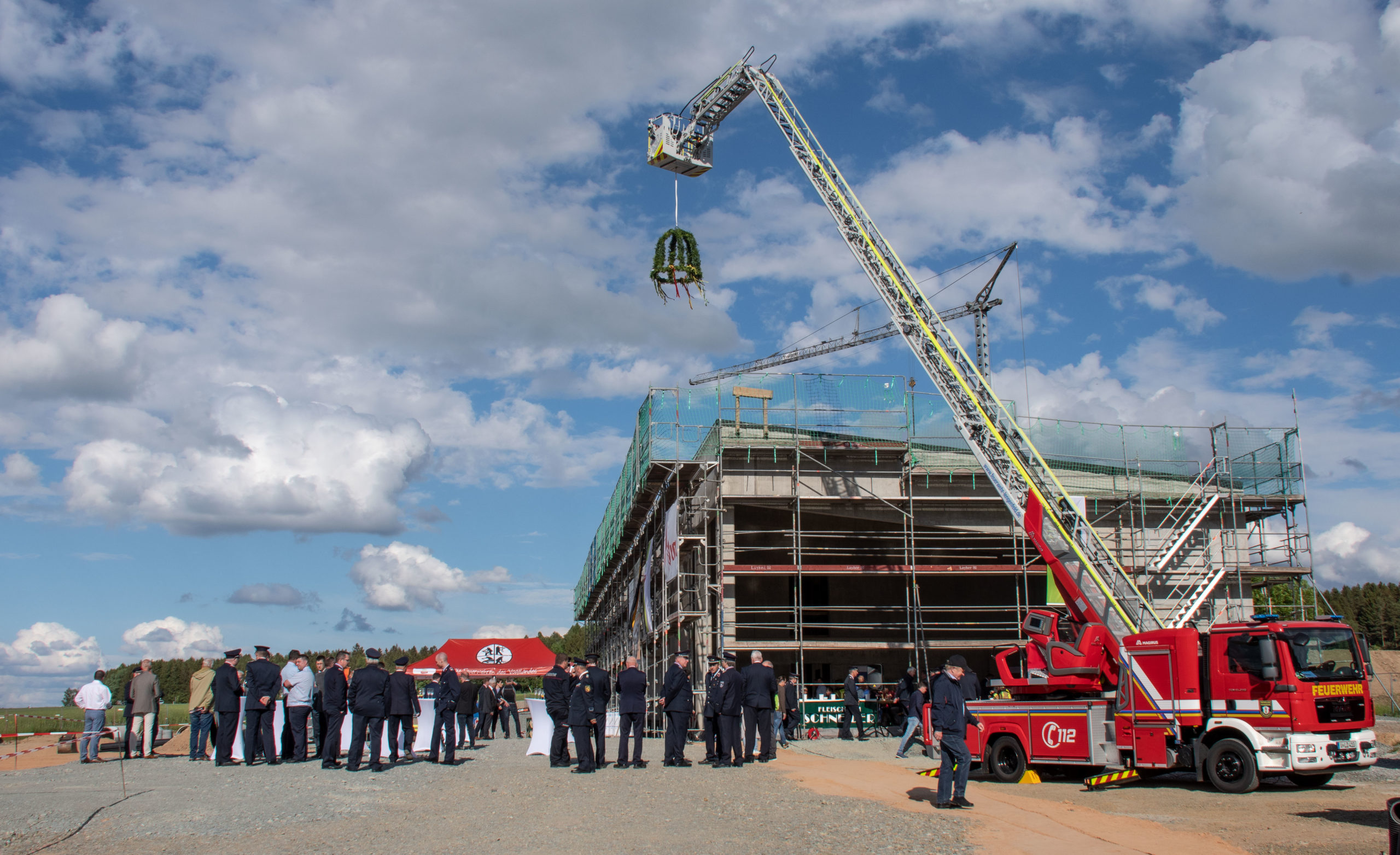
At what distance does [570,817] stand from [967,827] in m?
3.68

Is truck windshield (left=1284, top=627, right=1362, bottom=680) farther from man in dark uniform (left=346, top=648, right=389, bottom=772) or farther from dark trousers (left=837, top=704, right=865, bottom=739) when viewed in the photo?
man in dark uniform (left=346, top=648, right=389, bottom=772)

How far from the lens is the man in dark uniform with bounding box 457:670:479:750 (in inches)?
784

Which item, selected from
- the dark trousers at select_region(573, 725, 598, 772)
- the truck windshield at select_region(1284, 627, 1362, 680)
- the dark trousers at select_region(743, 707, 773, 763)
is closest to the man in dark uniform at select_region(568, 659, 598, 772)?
the dark trousers at select_region(573, 725, 598, 772)

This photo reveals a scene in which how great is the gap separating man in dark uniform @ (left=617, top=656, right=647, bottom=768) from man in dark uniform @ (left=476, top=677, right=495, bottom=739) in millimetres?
10442

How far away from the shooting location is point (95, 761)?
58.4ft

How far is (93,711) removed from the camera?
17.7m

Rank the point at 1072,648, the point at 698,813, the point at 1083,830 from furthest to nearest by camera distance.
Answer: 1. the point at 1072,648
2. the point at 698,813
3. the point at 1083,830

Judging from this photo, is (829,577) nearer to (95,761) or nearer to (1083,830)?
(95,761)

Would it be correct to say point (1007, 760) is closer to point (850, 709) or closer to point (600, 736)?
point (600, 736)

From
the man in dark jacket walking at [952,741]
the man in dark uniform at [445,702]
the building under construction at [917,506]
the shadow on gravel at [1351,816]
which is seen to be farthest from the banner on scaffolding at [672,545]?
the shadow on gravel at [1351,816]

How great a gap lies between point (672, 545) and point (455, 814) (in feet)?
50.0

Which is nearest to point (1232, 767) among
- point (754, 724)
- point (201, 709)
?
point (754, 724)

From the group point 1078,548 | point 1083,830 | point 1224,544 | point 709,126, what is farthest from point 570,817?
point 1224,544

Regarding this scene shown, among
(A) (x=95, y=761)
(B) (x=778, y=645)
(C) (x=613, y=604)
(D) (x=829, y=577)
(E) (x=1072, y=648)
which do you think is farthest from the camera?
(C) (x=613, y=604)
